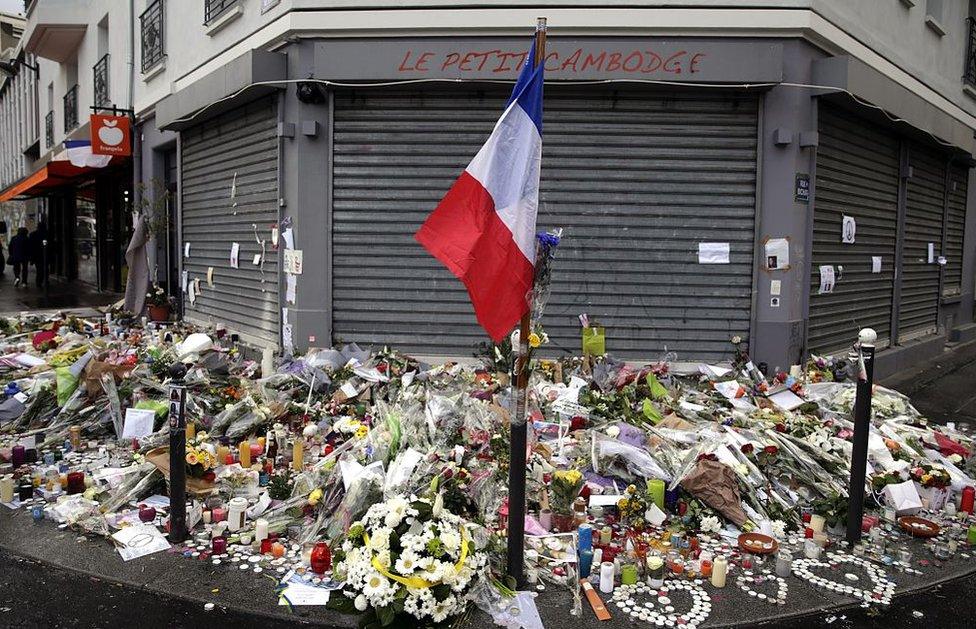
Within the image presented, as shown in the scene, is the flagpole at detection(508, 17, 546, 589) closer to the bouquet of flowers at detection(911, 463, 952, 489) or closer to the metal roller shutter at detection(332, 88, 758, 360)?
the bouquet of flowers at detection(911, 463, 952, 489)

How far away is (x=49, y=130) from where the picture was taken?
24172 millimetres

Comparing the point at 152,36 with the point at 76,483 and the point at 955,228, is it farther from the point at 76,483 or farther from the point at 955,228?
the point at 955,228

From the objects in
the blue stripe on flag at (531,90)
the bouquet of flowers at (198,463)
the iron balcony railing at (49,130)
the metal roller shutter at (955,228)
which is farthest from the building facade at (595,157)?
the iron balcony railing at (49,130)

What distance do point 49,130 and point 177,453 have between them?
2485cm

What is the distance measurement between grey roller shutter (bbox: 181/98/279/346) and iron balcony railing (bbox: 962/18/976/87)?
41.0 feet

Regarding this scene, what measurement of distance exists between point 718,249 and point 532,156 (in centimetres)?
519

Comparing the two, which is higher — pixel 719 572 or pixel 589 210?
pixel 589 210

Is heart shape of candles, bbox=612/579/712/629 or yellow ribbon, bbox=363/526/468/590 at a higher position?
yellow ribbon, bbox=363/526/468/590

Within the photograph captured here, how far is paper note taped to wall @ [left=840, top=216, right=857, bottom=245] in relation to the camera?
951cm

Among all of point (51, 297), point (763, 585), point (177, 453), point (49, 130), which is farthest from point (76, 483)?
point (49, 130)

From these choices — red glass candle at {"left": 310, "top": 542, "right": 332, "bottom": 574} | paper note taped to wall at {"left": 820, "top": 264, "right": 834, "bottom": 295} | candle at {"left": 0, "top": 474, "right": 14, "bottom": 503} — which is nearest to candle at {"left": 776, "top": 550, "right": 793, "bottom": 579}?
red glass candle at {"left": 310, "top": 542, "right": 332, "bottom": 574}

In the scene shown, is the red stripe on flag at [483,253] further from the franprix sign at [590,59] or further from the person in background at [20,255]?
the person in background at [20,255]

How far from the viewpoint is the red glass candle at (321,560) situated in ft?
13.0

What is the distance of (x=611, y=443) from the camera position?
17.4 feet
